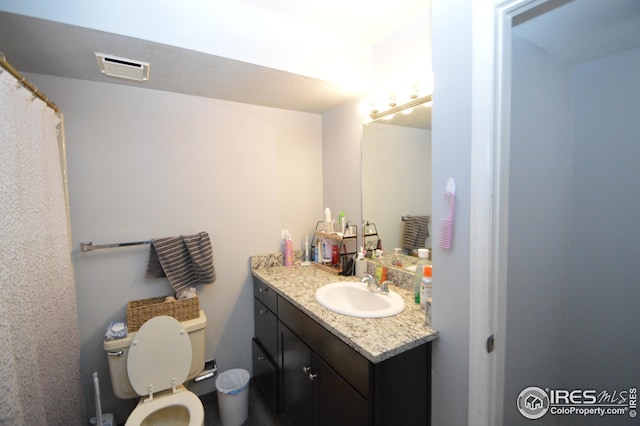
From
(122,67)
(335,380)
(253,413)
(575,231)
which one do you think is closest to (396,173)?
(575,231)

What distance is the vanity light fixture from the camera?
1.50m

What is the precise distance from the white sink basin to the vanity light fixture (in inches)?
41.5

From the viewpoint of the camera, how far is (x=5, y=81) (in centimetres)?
90

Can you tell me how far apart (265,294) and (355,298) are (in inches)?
25.7

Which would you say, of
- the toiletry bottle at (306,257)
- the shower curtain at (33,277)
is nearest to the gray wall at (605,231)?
the toiletry bottle at (306,257)

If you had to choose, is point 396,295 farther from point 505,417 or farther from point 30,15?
point 30,15

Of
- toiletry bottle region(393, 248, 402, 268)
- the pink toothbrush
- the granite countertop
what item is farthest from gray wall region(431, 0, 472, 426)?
toiletry bottle region(393, 248, 402, 268)

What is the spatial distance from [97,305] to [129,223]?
20.5 inches

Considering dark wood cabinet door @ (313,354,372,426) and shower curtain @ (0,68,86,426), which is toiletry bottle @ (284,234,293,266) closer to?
dark wood cabinet door @ (313,354,372,426)

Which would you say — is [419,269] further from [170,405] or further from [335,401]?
[170,405]

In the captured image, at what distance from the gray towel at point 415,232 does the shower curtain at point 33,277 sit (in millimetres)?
1690

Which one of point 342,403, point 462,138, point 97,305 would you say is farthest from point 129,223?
point 462,138

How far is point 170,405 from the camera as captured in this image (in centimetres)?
149

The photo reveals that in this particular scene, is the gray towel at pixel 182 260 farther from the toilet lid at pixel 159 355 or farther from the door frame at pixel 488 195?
the door frame at pixel 488 195
